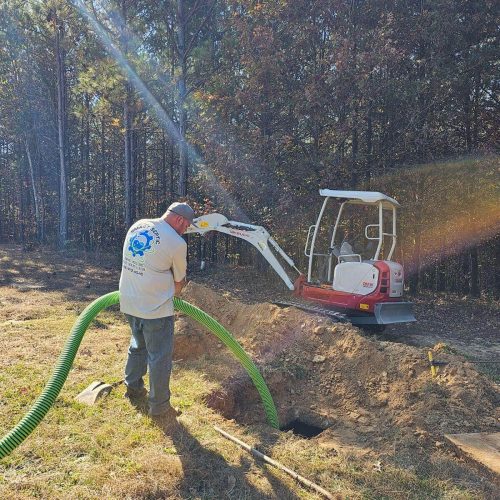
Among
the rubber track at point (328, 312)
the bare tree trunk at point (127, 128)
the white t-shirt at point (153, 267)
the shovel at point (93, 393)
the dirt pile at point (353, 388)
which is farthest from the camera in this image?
the bare tree trunk at point (127, 128)

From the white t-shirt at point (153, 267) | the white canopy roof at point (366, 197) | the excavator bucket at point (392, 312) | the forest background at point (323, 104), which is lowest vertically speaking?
the excavator bucket at point (392, 312)

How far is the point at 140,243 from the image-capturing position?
348 centimetres

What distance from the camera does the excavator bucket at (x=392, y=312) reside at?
663cm

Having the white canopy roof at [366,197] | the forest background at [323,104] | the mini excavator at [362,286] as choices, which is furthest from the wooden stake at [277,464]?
the forest background at [323,104]

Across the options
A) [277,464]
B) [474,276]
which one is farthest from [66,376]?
[474,276]

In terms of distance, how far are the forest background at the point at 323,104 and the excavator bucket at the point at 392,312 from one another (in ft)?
14.0

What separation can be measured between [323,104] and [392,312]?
5559 mm

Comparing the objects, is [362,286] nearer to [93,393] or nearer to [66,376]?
[93,393]

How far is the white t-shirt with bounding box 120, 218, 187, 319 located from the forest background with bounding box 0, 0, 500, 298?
7435 millimetres

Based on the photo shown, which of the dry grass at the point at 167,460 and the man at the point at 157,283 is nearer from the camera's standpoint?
the dry grass at the point at 167,460

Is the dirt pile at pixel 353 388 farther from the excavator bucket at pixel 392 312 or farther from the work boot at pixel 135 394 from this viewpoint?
the excavator bucket at pixel 392 312

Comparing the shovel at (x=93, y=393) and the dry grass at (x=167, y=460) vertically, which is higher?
the shovel at (x=93, y=393)

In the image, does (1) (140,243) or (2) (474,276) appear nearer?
(1) (140,243)

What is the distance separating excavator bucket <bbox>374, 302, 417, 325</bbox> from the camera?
6633 millimetres
